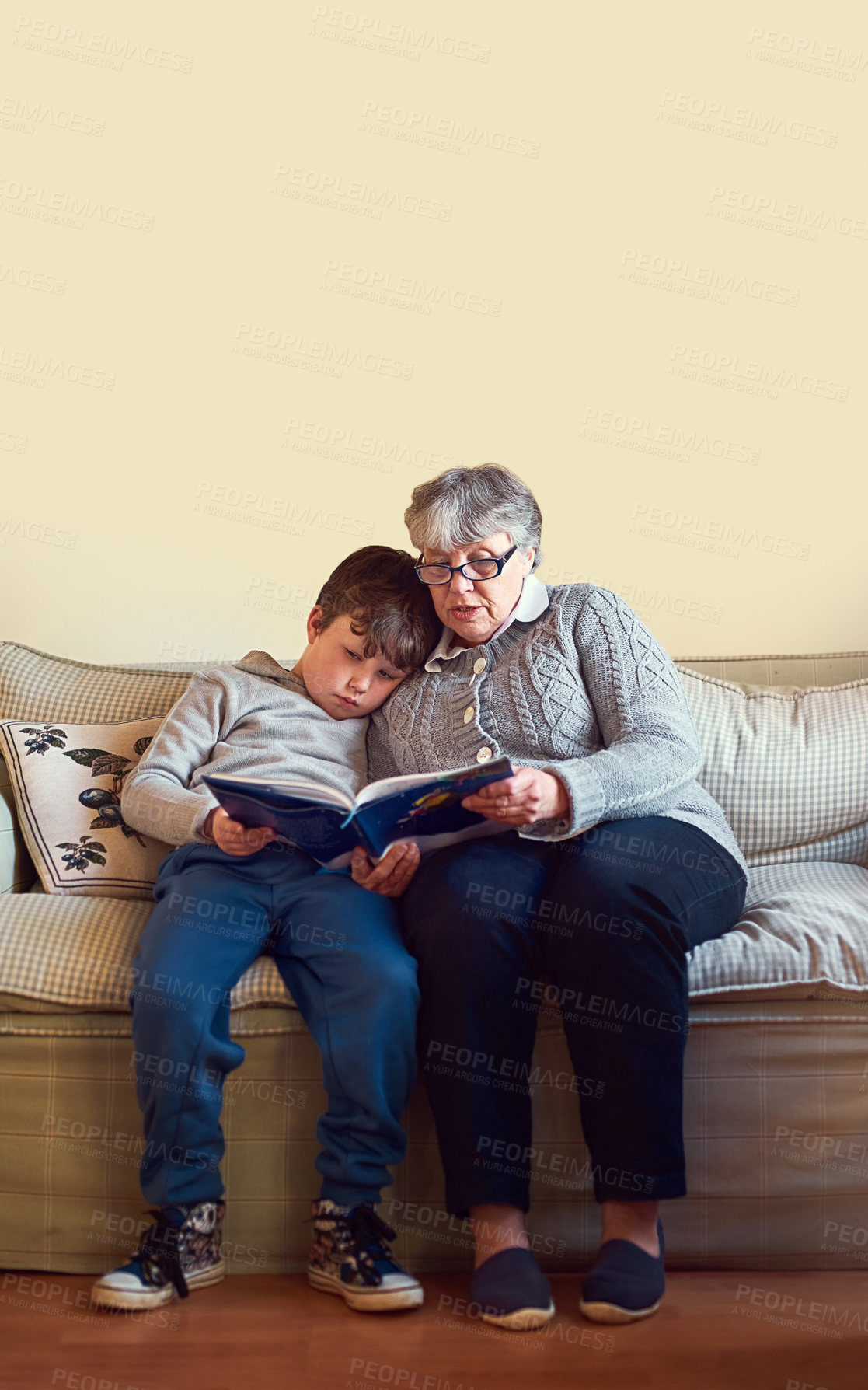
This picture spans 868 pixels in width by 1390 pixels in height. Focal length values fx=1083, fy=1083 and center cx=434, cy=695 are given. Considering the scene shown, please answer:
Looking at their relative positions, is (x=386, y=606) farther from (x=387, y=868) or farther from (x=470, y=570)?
(x=387, y=868)

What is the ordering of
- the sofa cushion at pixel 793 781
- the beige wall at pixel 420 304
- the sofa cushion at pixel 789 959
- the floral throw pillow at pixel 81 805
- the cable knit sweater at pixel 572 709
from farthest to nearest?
the beige wall at pixel 420 304 → the sofa cushion at pixel 793 781 → the floral throw pillow at pixel 81 805 → the cable knit sweater at pixel 572 709 → the sofa cushion at pixel 789 959

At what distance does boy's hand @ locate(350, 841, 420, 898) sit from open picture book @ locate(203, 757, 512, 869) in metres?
0.04

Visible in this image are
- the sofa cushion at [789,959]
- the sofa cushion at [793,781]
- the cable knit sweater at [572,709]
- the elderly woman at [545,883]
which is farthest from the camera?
the sofa cushion at [793,781]

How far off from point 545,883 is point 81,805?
33.4 inches

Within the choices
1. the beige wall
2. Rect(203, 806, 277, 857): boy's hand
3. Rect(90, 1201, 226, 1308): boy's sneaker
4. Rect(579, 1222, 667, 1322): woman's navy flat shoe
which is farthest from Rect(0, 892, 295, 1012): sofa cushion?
the beige wall

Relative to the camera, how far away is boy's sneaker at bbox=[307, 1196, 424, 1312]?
50.6 inches

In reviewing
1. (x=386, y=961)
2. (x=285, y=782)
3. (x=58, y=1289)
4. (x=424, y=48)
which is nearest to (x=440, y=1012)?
(x=386, y=961)

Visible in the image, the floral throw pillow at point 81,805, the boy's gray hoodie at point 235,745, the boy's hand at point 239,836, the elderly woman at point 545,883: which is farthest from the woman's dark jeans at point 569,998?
the floral throw pillow at point 81,805

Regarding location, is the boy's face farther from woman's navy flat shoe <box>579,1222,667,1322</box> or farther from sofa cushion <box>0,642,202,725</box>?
woman's navy flat shoe <box>579,1222,667,1322</box>

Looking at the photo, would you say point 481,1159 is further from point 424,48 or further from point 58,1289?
point 424,48

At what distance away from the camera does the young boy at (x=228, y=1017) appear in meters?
1.32

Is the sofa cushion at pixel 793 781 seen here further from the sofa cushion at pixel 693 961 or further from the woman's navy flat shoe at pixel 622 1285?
the woman's navy flat shoe at pixel 622 1285

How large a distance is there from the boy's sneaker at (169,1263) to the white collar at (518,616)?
0.84 metres

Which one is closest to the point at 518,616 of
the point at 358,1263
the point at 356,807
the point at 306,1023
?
the point at 356,807
